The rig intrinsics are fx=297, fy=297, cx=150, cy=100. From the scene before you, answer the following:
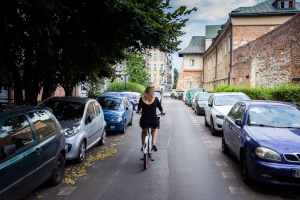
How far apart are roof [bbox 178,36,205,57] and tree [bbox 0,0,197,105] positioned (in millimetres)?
54825

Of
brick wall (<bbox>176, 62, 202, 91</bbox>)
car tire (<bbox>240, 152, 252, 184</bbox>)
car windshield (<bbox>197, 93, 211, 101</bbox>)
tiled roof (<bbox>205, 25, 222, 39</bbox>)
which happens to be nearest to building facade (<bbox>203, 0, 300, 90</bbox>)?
car windshield (<bbox>197, 93, 211, 101</bbox>)

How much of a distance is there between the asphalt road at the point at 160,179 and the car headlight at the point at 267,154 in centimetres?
64

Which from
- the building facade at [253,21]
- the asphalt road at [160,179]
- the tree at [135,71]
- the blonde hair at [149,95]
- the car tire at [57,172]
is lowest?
the asphalt road at [160,179]

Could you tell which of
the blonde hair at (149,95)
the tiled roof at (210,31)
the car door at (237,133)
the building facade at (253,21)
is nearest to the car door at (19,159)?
the blonde hair at (149,95)

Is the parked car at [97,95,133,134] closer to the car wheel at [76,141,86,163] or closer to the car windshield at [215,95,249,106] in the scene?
the car windshield at [215,95,249,106]

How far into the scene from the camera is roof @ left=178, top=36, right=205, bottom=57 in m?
65.6

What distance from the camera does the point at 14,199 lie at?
12.8 ft

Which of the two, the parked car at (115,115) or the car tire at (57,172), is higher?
the parked car at (115,115)

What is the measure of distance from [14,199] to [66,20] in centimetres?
733

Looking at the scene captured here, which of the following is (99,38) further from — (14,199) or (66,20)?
(14,199)

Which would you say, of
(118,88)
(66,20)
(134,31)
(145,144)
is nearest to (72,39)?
(66,20)

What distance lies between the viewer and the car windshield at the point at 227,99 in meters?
13.0

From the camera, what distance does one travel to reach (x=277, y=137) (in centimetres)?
543

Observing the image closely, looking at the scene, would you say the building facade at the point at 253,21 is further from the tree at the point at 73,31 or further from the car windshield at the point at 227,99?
the tree at the point at 73,31
